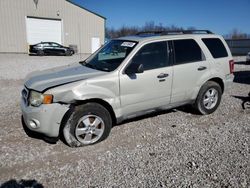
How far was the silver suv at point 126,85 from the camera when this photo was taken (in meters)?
3.73

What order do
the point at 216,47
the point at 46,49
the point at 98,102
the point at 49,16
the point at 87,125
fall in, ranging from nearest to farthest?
the point at 87,125 → the point at 98,102 → the point at 216,47 → the point at 46,49 → the point at 49,16

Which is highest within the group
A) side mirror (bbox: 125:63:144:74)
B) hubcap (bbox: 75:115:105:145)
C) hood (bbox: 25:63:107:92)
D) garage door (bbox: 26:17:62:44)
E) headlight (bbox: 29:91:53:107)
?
garage door (bbox: 26:17:62:44)

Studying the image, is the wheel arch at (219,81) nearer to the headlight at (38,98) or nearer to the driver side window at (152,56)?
the driver side window at (152,56)

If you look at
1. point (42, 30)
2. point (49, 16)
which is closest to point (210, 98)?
point (42, 30)

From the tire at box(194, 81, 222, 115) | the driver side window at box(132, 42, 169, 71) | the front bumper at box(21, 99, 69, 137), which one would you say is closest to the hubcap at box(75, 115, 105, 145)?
the front bumper at box(21, 99, 69, 137)

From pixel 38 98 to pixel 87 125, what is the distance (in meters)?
0.90

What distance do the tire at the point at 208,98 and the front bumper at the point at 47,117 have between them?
3.09 m

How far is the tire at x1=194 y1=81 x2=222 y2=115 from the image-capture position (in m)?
5.32

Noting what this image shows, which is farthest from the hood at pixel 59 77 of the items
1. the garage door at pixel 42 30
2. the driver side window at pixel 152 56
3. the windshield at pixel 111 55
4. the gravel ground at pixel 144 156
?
the garage door at pixel 42 30

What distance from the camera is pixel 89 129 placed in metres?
3.98

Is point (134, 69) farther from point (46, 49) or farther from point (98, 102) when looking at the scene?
point (46, 49)

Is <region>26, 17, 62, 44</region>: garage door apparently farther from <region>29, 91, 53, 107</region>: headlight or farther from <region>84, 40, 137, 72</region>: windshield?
<region>29, 91, 53, 107</region>: headlight

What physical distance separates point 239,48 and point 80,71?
28432mm

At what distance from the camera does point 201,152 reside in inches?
150
